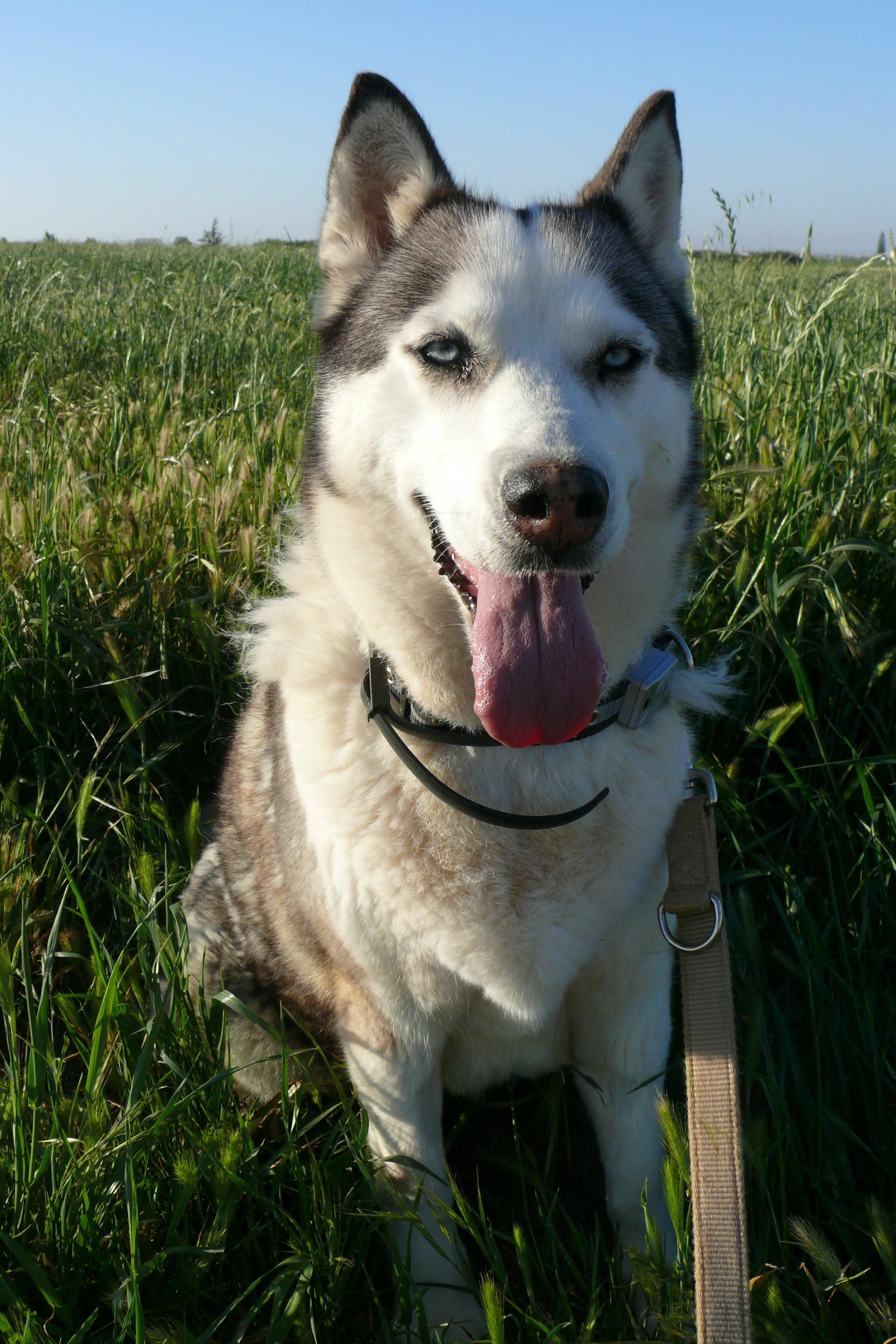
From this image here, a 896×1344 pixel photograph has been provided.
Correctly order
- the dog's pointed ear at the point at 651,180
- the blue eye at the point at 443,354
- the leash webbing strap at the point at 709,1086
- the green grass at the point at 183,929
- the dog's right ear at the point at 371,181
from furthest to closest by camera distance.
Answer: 1. the dog's pointed ear at the point at 651,180
2. the dog's right ear at the point at 371,181
3. the blue eye at the point at 443,354
4. the green grass at the point at 183,929
5. the leash webbing strap at the point at 709,1086

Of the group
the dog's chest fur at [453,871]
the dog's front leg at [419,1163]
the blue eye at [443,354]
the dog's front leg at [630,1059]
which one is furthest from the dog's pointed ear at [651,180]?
the dog's front leg at [419,1163]

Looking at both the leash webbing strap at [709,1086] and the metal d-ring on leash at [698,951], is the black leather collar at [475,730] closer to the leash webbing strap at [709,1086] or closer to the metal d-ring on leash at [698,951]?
the metal d-ring on leash at [698,951]

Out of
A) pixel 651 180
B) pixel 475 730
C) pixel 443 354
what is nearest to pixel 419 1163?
pixel 475 730

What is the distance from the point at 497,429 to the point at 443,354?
0.27 metres

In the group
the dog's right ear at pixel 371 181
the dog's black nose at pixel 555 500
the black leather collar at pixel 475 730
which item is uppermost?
the dog's right ear at pixel 371 181

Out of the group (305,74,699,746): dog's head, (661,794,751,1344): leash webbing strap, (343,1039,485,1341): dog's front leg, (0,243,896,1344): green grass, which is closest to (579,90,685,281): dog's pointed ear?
(305,74,699,746): dog's head

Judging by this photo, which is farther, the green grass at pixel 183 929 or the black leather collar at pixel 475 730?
the black leather collar at pixel 475 730

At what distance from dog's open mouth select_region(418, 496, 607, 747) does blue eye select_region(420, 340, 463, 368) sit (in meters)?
0.29

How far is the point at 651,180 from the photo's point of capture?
2018 millimetres

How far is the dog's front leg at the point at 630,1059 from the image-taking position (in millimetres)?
1718

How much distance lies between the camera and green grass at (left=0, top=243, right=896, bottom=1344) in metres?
1.42

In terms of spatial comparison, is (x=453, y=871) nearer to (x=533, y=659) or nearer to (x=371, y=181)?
(x=533, y=659)

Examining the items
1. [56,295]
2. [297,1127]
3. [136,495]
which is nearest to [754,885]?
[297,1127]

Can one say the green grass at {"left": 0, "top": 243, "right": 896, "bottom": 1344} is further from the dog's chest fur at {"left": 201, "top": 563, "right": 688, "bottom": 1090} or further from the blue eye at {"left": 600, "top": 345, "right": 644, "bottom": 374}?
the blue eye at {"left": 600, "top": 345, "right": 644, "bottom": 374}
